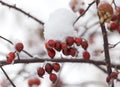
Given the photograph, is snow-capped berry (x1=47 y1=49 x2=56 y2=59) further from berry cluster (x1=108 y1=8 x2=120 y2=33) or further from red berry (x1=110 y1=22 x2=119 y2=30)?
red berry (x1=110 y1=22 x2=119 y2=30)

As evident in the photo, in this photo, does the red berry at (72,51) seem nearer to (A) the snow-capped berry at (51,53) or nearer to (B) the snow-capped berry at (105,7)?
(A) the snow-capped berry at (51,53)

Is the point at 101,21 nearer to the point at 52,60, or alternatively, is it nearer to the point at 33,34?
the point at 52,60

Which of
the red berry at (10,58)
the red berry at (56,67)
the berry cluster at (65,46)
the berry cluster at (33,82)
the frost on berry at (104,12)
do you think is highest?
the frost on berry at (104,12)

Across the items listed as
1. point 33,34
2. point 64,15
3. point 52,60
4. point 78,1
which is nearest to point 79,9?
point 78,1

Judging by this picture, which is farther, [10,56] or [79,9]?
[79,9]

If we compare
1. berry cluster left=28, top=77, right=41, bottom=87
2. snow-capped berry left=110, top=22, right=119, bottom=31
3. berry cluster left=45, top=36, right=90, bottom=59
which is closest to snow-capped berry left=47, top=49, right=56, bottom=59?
berry cluster left=45, top=36, right=90, bottom=59

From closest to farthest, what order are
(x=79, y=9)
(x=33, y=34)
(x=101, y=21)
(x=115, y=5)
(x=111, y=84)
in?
1. (x=101, y=21)
2. (x=111, y=84)
3. (x=115, y=5)
4. (x=79, y=9)
5. (x=33, y=34)

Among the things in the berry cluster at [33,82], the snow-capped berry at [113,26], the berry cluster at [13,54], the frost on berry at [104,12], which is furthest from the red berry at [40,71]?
the berry cluster at [33,82]
